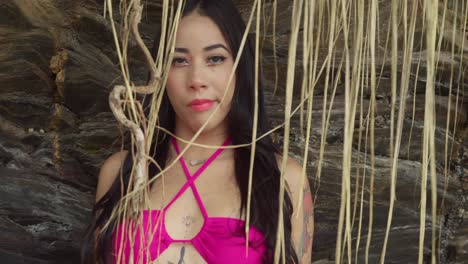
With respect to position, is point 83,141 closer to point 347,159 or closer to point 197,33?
point 197,33

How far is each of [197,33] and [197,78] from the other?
12cm

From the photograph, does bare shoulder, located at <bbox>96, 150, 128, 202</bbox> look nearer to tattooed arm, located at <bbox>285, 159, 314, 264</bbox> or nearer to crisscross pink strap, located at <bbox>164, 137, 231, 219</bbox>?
crisscross pink strap, located at <bbox>164, 137, 231, 219</bbox>

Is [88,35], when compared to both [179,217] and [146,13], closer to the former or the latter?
Answer: [146,13]

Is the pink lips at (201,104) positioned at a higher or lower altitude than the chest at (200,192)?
higher

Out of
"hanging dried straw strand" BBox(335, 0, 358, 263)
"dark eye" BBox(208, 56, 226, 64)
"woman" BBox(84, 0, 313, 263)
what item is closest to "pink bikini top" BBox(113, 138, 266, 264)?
"woman" BBox(84, 0, 313, 263)

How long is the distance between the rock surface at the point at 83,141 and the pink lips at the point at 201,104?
665 mm

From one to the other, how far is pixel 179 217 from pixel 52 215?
2.44 ft

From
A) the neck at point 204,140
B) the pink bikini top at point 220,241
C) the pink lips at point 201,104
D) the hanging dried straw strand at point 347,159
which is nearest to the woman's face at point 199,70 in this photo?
the pink lips at point 201,104

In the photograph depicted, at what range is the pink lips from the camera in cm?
156

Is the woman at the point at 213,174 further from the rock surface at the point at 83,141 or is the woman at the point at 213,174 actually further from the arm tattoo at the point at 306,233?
the rock surface at the point at 83,141

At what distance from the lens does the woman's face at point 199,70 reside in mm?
1553

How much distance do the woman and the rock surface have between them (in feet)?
1.59

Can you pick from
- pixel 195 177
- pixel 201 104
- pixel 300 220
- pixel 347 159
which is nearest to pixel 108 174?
pixel 195 177

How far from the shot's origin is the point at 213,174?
5.68ft
